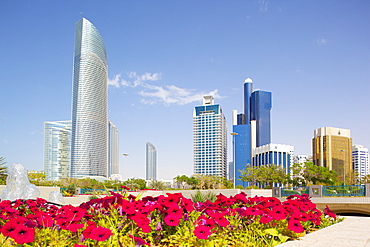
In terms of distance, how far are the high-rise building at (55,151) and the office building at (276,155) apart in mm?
74355

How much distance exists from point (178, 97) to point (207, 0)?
73.2 meters

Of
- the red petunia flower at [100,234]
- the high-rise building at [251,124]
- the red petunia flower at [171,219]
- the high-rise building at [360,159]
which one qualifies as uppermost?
the high-rise building at [251,124]

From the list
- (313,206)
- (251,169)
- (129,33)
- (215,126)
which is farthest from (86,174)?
(313,206)

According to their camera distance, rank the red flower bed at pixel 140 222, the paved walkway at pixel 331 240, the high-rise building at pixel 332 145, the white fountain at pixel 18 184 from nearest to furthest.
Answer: the red flower bed at pixel 140 222 < the paved walkway at pixel 331 240 < the white fountain at pixel 18 184 < the high-rise building at pixel 332 145

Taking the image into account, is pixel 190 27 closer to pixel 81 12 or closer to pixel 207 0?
pixel 207 0

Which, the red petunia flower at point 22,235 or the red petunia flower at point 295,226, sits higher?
the red petunia flower at point 22,235

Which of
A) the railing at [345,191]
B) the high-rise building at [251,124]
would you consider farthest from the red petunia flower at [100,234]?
the high-rise building at [251,124]

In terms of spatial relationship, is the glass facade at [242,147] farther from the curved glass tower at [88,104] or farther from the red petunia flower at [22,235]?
the red petunia flower at [22,235]

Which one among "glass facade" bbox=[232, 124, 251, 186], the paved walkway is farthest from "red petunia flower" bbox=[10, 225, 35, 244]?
"glass facade" bbox=[232, 124, 251, 186]

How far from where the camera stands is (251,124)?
5699 inches

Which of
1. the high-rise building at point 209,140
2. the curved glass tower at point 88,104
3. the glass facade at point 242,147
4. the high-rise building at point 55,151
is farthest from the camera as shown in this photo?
the glass facade at point 242,147

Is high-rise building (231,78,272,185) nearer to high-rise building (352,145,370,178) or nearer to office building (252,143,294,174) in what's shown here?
office building (252,143,294,174)

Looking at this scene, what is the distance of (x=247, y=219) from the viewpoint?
399 cm

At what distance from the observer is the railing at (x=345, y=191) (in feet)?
56.1
